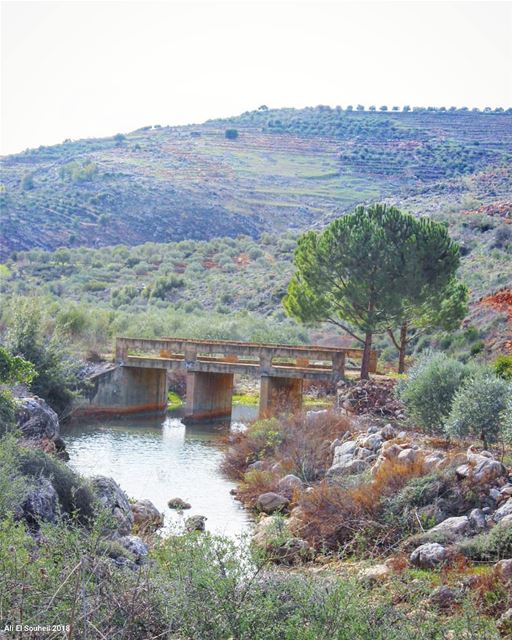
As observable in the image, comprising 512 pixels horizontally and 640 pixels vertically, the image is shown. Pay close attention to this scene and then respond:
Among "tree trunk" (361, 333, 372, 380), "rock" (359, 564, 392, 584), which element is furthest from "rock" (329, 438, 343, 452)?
"tree trunk" (361, 333, 372, 380)

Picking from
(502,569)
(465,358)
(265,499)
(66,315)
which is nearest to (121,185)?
(66,315)

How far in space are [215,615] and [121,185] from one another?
4483 inches

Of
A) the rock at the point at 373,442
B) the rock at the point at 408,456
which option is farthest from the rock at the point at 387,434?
the rock at the point at 408,456

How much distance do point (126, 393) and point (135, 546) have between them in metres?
31.9

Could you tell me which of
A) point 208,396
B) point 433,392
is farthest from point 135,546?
point 208,396

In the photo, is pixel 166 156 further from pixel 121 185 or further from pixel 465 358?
pixel 465 358

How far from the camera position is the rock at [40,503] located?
17.3 metres

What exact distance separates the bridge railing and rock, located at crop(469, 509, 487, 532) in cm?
2420

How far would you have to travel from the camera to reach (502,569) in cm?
1628

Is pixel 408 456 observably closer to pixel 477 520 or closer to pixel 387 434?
pixel 477 520

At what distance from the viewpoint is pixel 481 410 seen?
27.2 m

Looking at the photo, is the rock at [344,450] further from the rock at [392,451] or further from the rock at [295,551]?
the rock at [295,551]

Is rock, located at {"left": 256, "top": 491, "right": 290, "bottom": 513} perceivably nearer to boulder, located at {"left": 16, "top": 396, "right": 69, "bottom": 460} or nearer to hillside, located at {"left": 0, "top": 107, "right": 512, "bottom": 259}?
boulder, located at {"left": 16, "top": 396, "right": 69, "bottom": 460}

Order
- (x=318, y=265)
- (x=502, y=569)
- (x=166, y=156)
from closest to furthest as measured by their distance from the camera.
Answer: (x=502, y=569) → (x=318, y=265) → (x=166, y=156)
